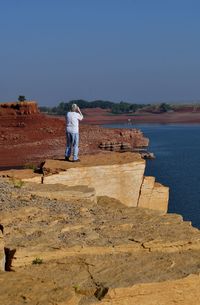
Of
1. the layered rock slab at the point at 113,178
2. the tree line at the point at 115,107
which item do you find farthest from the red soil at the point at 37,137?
the tree line at the point at 115,107

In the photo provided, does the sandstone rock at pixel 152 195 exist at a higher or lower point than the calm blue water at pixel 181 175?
higher

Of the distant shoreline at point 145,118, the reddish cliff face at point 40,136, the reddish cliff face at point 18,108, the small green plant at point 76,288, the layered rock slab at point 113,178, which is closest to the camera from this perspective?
the small green plant at point 76,288

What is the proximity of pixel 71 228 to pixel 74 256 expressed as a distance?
988 mm

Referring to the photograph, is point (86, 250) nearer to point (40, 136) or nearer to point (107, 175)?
point (107, 175)

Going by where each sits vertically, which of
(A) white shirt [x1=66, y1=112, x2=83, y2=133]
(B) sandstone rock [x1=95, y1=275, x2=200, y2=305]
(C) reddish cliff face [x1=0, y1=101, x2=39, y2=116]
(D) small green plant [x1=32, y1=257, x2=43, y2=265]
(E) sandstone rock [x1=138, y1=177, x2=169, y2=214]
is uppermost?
(A) white shirt [x1=66, y1=112, x2=83, y2=133]

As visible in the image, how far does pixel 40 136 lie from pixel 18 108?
12.6ft

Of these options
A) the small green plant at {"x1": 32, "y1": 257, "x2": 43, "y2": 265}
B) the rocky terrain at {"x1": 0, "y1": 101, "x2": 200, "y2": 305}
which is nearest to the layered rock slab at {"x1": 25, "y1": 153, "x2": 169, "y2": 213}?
the rocky terrain at {"x1": 0, "y1": 101, "x2": 200, "y2": 305}

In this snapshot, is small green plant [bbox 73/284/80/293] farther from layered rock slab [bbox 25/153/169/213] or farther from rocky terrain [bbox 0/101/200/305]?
layered rock slab [bbox 25/153/169/213]

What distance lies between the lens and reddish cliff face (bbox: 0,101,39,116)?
4900 cm

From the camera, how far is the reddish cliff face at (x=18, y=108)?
49.0 m

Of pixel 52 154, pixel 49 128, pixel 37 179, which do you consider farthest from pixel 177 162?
pixel 37 179

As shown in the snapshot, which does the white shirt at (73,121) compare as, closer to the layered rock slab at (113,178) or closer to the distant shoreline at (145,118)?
the layered rock slab at (113,178)

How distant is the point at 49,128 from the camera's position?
48.4 meters

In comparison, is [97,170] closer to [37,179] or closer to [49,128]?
[37,179]
